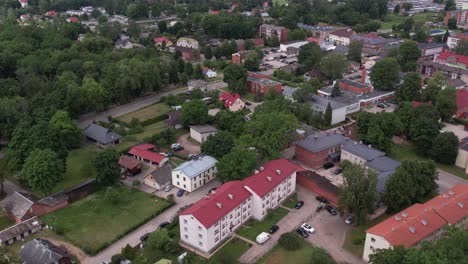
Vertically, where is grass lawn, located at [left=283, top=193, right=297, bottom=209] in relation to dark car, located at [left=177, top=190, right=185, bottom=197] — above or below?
below

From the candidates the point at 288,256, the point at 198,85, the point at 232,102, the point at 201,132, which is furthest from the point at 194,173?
the point at 198,85

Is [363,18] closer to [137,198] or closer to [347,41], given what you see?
[347,41]

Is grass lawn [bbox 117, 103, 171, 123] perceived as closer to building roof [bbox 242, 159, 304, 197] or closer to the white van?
building roof [bbox 242, 159, 304, 197]

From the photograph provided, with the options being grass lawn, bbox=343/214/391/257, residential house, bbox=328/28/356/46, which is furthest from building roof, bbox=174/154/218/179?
residential house, bbox=328/28/356/46

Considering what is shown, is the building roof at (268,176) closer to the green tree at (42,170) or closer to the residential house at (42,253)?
the residential house at (42,253)

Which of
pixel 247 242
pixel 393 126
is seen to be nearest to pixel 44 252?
pixel 247 242

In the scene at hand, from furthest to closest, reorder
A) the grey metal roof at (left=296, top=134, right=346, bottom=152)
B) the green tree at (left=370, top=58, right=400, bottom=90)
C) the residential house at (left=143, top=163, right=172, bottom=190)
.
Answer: the green tree at (left=370, top=58, right=400, bottom=90), the grey metal roof at (left=296, top=134, right=346, bottom=152), the residential house at (left=143, top=163, right=172, bottom=190)
